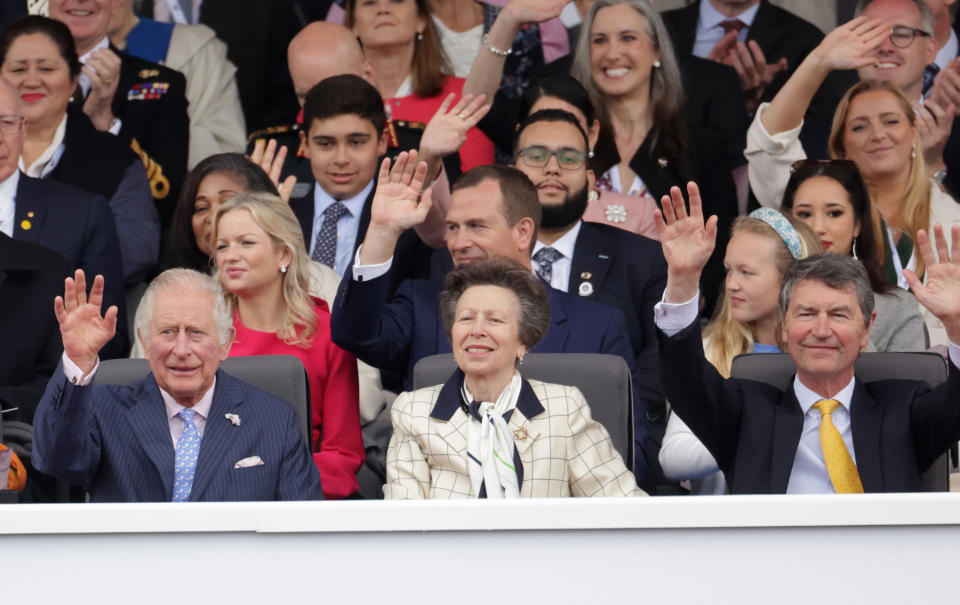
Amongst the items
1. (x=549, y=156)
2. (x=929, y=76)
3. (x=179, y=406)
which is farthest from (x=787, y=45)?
(x=179, y=406)

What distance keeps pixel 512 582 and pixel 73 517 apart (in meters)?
0.70

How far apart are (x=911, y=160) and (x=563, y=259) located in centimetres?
132

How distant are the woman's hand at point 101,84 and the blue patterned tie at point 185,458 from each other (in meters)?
2.05

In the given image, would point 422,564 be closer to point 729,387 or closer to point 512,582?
point 512,582

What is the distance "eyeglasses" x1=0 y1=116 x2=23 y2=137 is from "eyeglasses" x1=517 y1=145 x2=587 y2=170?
149cm

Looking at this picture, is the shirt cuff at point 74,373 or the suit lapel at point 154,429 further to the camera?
the suit lapel at point 154,429

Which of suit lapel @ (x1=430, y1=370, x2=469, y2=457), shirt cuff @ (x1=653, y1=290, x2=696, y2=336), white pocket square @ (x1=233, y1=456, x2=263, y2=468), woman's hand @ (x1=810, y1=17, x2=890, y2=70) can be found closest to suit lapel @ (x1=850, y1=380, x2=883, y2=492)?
shirt cuff @ (x1=653, y1=290, x2=696, y2=336)

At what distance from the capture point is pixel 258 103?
17.7ft

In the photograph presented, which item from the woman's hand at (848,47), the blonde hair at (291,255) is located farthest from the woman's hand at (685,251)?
the woman's hand at (848,47)

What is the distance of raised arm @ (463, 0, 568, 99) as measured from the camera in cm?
464

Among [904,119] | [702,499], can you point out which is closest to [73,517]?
[702,499]

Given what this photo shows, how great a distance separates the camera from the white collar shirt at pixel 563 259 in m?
4.24

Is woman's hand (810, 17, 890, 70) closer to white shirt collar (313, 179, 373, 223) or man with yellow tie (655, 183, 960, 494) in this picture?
man with yellow tie (655, 183, 960, 494)

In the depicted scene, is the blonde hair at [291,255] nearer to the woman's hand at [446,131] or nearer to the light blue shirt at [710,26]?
the woman's hand at [446,131]
